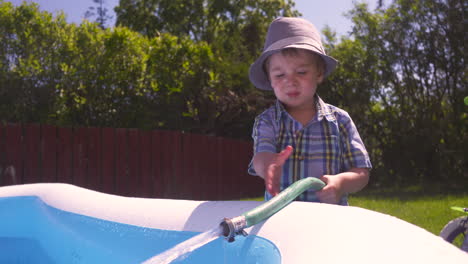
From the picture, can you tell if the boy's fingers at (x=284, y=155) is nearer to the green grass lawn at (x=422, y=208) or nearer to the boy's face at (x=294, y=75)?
the boy's face at (x=294, y=75)

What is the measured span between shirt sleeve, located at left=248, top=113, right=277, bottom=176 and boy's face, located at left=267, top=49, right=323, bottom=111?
130mm

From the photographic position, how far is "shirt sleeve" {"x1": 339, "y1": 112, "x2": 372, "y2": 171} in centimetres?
200

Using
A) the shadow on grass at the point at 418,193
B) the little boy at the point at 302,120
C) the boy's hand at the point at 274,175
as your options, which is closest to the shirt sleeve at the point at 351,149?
the little boy at the point at 302,120

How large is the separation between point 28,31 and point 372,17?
7851mm

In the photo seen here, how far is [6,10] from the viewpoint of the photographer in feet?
29.5

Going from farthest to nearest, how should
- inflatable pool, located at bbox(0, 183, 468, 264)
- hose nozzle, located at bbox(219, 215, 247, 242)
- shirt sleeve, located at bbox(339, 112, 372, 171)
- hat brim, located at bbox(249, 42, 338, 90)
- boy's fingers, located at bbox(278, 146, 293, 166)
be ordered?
shirt sleeve, located at bbox(339, 112, 372, 171)
hat brim, located at bbox(249, 42, 338, 90)
boy's fingers, located at bbox(278, 146, 293, 166)
inflatable pool, located at bbox(0, 183, 468, 264)
hose nozzle, located at bbox(219, 215, 247, 242)

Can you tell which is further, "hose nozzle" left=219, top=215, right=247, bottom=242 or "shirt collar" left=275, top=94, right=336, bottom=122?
"shirt collar" left=275, top=94, right=336, bottom=122

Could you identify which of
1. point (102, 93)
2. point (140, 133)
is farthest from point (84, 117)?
point (140, 133)

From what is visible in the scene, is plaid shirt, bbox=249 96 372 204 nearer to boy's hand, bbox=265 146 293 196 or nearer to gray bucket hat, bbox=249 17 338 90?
gray bucket hat, bbox=249 17 338 90

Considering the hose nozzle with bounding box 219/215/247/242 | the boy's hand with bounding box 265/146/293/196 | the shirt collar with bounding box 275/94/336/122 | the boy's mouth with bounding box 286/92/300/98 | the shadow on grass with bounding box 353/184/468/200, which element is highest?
the boy's mouth with bounding box 286/92/300/98

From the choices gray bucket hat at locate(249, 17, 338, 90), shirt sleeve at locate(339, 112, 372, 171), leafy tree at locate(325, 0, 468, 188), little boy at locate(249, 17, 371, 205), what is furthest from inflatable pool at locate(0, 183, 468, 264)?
leafy tree at locate(325, 0, 468, 188)

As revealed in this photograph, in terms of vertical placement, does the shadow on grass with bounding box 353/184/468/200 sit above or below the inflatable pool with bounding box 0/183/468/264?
below

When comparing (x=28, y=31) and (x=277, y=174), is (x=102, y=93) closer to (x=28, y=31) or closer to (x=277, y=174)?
(x=28, y=31)

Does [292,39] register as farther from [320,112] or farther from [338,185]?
[338,185]
